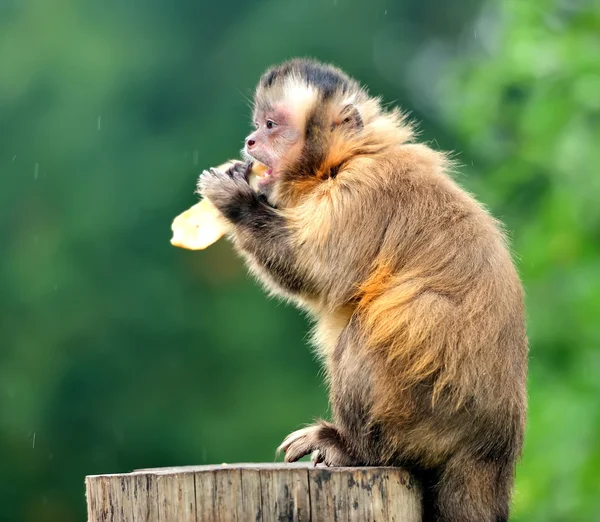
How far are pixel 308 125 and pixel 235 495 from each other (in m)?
2.28

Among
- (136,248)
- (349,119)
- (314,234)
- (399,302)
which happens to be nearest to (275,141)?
(349,119)

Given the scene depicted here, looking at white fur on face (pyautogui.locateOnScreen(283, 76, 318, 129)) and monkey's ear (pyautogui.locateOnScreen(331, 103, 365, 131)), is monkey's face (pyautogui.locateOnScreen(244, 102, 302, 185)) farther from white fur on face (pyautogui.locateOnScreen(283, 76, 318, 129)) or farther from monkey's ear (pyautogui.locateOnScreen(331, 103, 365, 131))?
monkey's ear (pyautogui.locateOnScreen(331, 103, 365, 131))

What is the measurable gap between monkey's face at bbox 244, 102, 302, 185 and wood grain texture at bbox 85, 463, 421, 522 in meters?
1.87

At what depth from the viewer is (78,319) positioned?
19594 mm

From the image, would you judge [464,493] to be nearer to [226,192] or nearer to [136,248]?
[226,192]

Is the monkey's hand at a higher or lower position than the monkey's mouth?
lower

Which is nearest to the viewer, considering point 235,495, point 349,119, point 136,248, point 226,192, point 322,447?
point 235,495

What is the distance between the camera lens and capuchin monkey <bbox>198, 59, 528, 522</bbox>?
540 cm

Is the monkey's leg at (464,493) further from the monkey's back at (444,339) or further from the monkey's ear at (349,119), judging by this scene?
the monkey's ear at (349,119)

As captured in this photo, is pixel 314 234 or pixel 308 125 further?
pixel 308 125

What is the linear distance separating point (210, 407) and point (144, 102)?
5.57m

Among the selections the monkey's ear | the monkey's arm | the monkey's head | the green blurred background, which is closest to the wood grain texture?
the monkey's arm

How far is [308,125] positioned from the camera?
638cm

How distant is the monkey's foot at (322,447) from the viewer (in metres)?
5.62
